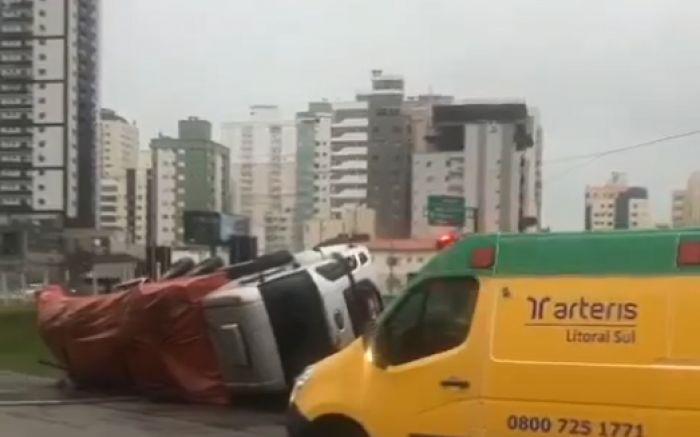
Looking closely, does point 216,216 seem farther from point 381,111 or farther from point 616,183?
point 616,183

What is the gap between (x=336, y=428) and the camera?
9.06 m

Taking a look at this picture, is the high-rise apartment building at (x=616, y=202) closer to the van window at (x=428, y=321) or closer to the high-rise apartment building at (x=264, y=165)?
the high-rise apartment building at (x=264, y=165)

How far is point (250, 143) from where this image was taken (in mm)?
50469

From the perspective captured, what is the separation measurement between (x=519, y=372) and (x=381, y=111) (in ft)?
129

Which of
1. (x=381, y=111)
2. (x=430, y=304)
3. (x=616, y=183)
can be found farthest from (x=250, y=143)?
(x=430, y=304)

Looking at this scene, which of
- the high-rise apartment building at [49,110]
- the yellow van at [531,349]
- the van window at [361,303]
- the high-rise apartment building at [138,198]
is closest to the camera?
the yellow van at [531,349]

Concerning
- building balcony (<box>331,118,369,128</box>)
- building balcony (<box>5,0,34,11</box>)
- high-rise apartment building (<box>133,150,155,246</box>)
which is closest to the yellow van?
building balcony (<box>331,118,369,128</box>)

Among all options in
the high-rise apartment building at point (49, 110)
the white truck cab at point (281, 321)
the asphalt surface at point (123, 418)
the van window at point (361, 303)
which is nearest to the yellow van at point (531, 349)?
the asphalt surface at point (123, 418)

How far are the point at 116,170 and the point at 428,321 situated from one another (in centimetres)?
4906

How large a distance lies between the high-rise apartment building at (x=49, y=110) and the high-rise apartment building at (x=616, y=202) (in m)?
26.9

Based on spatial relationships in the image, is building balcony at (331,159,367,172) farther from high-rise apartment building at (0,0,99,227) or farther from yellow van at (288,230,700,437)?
yellow van at (288,230,700,437)

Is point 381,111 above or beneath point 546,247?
above

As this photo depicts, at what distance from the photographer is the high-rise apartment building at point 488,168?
40875 millimetres

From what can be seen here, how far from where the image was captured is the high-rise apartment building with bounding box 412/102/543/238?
40.9m
